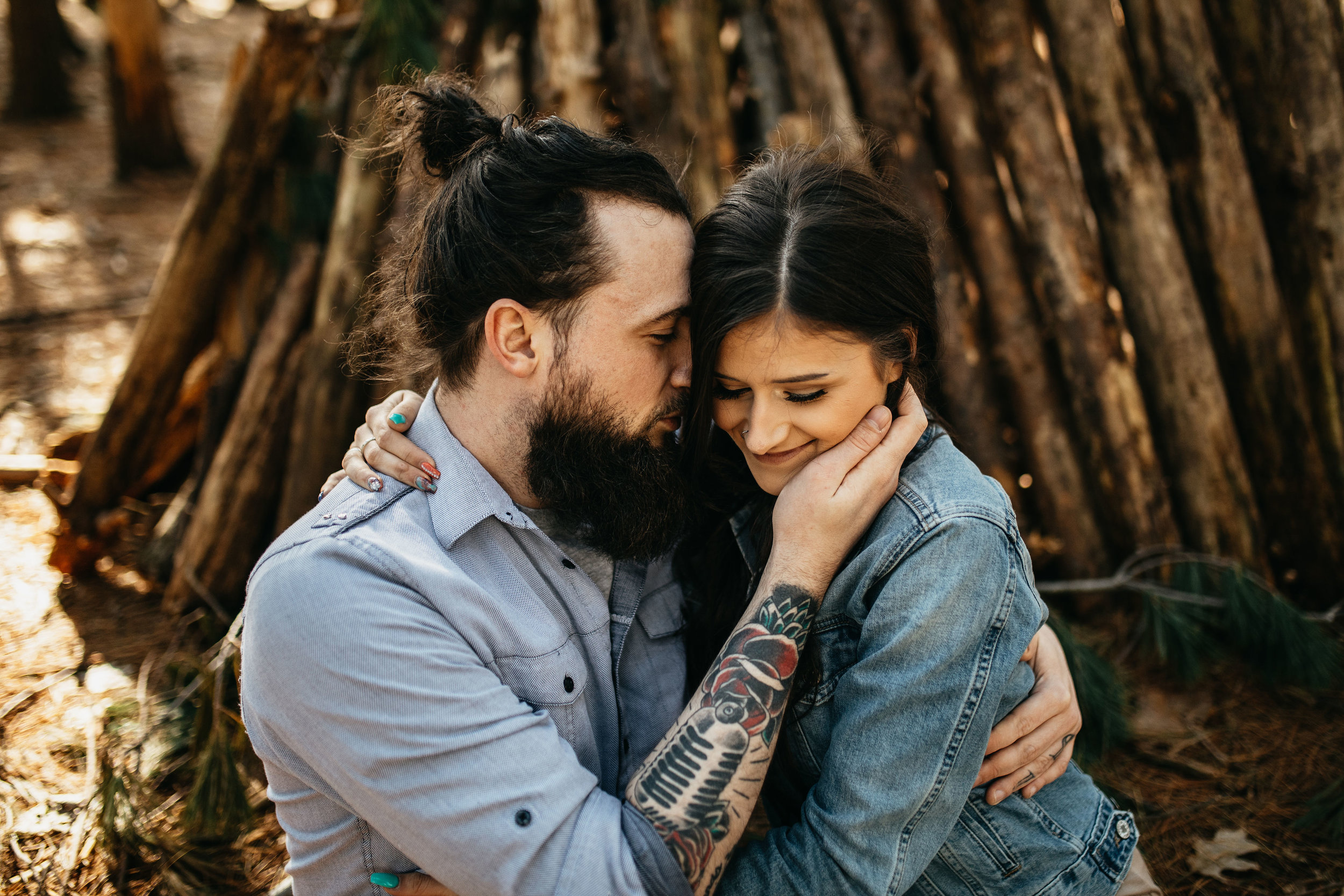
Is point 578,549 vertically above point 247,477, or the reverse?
point 578,549

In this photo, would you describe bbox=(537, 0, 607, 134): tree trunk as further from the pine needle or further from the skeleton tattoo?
the pine needle

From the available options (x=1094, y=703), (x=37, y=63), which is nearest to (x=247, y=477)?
(x=1094, y=703)

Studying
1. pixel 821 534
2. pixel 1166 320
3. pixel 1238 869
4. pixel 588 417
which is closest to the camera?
pixel 821 534

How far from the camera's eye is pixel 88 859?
8.68 ft

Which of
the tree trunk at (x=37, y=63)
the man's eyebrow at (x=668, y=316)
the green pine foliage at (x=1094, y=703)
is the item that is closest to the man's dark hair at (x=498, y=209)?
the man's eyebrow at (x=668, y=316)

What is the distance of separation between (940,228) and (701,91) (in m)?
1.29

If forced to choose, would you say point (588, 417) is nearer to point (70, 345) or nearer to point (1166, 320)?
point (1166, 320)

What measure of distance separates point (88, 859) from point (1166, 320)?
4301mm

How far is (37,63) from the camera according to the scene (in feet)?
32.8

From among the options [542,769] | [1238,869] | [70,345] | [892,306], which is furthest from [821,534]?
[70,345]

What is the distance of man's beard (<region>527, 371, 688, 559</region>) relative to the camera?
83.7 inches

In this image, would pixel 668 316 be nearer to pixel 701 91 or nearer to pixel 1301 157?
pixel 701 91

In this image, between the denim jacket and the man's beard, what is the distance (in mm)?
504

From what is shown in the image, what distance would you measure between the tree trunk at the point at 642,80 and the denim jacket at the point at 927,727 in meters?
2.32
